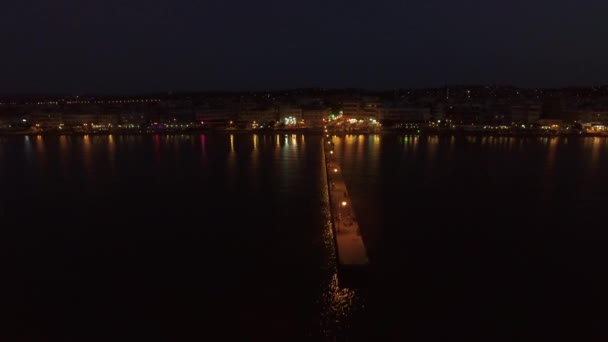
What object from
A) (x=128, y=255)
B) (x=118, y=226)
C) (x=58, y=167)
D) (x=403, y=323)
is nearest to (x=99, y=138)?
(x=58, y=167)

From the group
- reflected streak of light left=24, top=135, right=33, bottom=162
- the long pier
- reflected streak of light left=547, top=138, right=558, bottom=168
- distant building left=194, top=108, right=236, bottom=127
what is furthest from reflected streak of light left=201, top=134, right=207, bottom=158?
reflected streak of light left=547, top=138, right=558, bottom=168

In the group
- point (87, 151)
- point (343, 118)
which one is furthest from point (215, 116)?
point (87, 151)

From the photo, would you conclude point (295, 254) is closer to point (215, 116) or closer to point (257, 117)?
point (257, 117)

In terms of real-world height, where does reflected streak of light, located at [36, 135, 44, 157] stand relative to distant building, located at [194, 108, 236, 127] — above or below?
below

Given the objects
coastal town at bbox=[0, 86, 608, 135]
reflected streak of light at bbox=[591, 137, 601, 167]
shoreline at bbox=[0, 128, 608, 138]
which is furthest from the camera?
coastal town at bbox=[0, 86, 608, 135]

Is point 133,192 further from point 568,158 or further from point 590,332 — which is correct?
point 568,158

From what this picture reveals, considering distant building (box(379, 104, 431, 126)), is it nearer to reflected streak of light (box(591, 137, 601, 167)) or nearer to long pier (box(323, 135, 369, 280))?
reflected streak of light (box(591, 137, 601, 167))

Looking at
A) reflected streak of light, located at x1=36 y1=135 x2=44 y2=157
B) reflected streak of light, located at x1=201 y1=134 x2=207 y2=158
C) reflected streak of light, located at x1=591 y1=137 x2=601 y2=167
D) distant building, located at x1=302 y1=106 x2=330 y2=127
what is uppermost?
distant building, located at x1=302 y1=106 x2=330 y2=127

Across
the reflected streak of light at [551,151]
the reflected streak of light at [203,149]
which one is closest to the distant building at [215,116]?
the reflected streak of light at [203,149]

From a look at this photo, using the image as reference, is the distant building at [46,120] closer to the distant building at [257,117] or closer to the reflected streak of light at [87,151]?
the reflected streak of light at [87,151]
